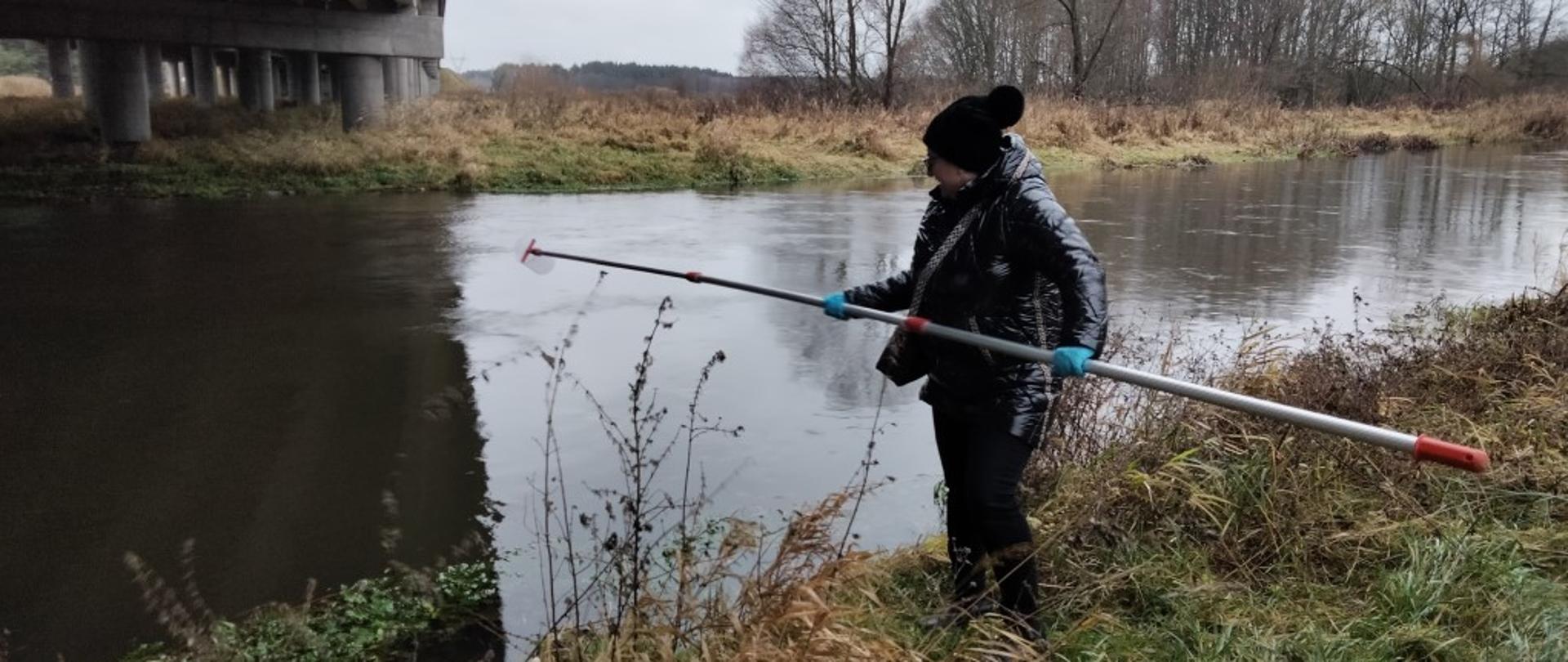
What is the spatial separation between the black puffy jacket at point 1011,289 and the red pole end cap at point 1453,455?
36.8 inches

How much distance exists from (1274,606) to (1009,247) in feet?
5.38

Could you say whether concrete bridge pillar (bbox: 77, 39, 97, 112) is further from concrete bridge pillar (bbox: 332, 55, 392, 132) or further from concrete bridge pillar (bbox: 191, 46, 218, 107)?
concrete bridge pillar (bbox: 191, 46, 218, 107)

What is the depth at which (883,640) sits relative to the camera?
3.32m

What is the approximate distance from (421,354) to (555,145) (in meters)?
15.7

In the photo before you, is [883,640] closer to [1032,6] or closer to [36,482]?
[36,482]

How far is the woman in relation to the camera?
10.7 ft

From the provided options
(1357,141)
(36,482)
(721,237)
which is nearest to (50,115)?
(721,237)

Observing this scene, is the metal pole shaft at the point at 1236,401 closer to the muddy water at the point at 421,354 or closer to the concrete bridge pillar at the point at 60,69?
the muddy water at the point at 421,354

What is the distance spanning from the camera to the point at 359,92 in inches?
961

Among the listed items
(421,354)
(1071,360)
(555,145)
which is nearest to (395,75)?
(555,145)

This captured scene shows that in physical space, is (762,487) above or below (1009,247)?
below

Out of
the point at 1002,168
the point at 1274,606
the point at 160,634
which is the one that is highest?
the point at 1002,168

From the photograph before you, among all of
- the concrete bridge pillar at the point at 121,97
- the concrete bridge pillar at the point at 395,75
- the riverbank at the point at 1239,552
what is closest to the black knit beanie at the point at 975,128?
the riverbank at the point at 1239,552

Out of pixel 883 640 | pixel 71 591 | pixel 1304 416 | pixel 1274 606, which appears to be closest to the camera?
pixel 1304 416
